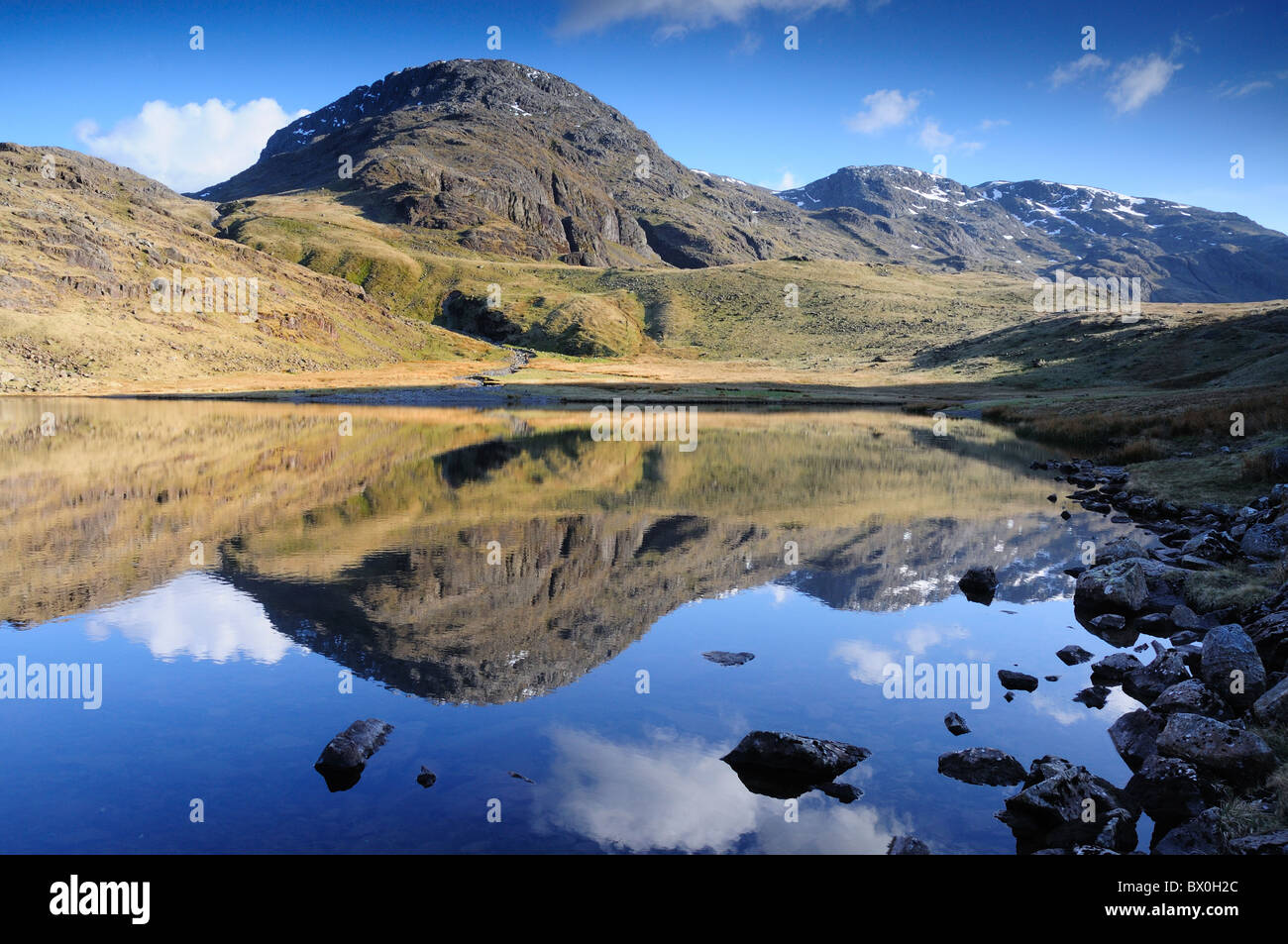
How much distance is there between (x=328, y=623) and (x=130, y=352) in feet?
380

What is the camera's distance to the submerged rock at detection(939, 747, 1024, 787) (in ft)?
34.0

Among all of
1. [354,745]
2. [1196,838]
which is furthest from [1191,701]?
[354,745]

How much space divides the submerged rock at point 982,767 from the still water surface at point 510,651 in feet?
1.10

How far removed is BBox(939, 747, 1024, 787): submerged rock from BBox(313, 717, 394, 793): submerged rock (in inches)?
316

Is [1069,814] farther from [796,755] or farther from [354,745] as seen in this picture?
[354,745]

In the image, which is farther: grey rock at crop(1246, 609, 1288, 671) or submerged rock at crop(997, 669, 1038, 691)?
submerged rock at crop(997, 669, 1038, 691)

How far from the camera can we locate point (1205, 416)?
41.9m

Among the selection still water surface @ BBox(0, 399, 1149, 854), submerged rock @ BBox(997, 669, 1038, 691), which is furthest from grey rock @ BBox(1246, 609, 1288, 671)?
submerged rock @ BBox(997, 669, 1038, 691)

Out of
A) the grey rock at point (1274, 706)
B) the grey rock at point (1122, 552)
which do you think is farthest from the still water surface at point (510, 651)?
the grey rock at point (1274, 706)

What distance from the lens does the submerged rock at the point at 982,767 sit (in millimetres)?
10367

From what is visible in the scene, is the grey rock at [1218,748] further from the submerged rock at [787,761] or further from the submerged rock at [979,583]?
the submerged rock at [979,583]

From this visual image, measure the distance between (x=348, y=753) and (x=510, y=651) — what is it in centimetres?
495

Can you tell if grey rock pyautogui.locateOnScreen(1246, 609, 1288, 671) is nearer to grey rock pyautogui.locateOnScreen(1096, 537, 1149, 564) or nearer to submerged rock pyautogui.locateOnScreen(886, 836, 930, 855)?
grey rock pyautogui.locateOnScreen(1096, 537, 1149, 564)

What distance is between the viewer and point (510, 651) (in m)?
15.3
